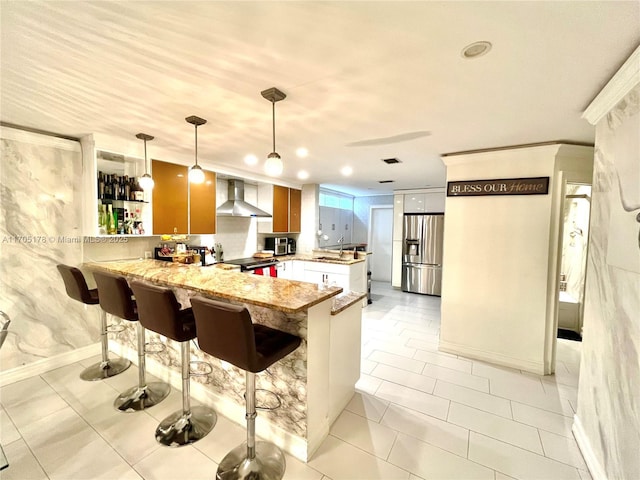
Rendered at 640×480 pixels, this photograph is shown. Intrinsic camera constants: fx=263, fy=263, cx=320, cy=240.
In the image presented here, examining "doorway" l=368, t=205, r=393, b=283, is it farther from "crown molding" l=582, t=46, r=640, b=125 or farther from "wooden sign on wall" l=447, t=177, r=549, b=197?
"crown molding" l=582, t=46, r=640, b=125

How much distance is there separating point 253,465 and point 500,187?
334 centimetres

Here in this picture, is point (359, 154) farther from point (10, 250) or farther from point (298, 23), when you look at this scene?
point (10, 250)

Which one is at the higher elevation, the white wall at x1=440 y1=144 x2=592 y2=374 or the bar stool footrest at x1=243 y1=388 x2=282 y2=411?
the white wall at x1=440 y1=144 x2=592 y2=374

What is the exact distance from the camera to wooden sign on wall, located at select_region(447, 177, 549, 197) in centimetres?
271

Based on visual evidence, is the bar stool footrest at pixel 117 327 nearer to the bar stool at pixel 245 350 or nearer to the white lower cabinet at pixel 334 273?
the bar stool at pixel 245 350

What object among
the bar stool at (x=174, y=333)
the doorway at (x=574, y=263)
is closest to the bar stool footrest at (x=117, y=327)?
the bar stool at (x=174, y=333)

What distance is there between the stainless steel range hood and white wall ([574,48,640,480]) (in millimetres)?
3914

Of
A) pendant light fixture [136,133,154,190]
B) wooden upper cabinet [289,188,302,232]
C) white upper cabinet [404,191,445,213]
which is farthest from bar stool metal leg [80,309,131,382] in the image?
white upper cabinet [404,191,445,213]

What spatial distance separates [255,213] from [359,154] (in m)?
2.02

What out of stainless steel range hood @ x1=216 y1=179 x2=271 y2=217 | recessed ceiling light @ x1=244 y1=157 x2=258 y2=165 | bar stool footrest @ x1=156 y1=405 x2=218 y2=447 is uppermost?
recessed ceiling light @ x1=244 y1=157 x2=258 y2=165

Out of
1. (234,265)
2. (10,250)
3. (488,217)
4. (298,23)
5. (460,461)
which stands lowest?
(460,461)

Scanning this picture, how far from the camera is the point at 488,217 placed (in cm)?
298

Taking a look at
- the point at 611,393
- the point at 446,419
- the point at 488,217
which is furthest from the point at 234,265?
the point at 611,393

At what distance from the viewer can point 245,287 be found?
184 cm
